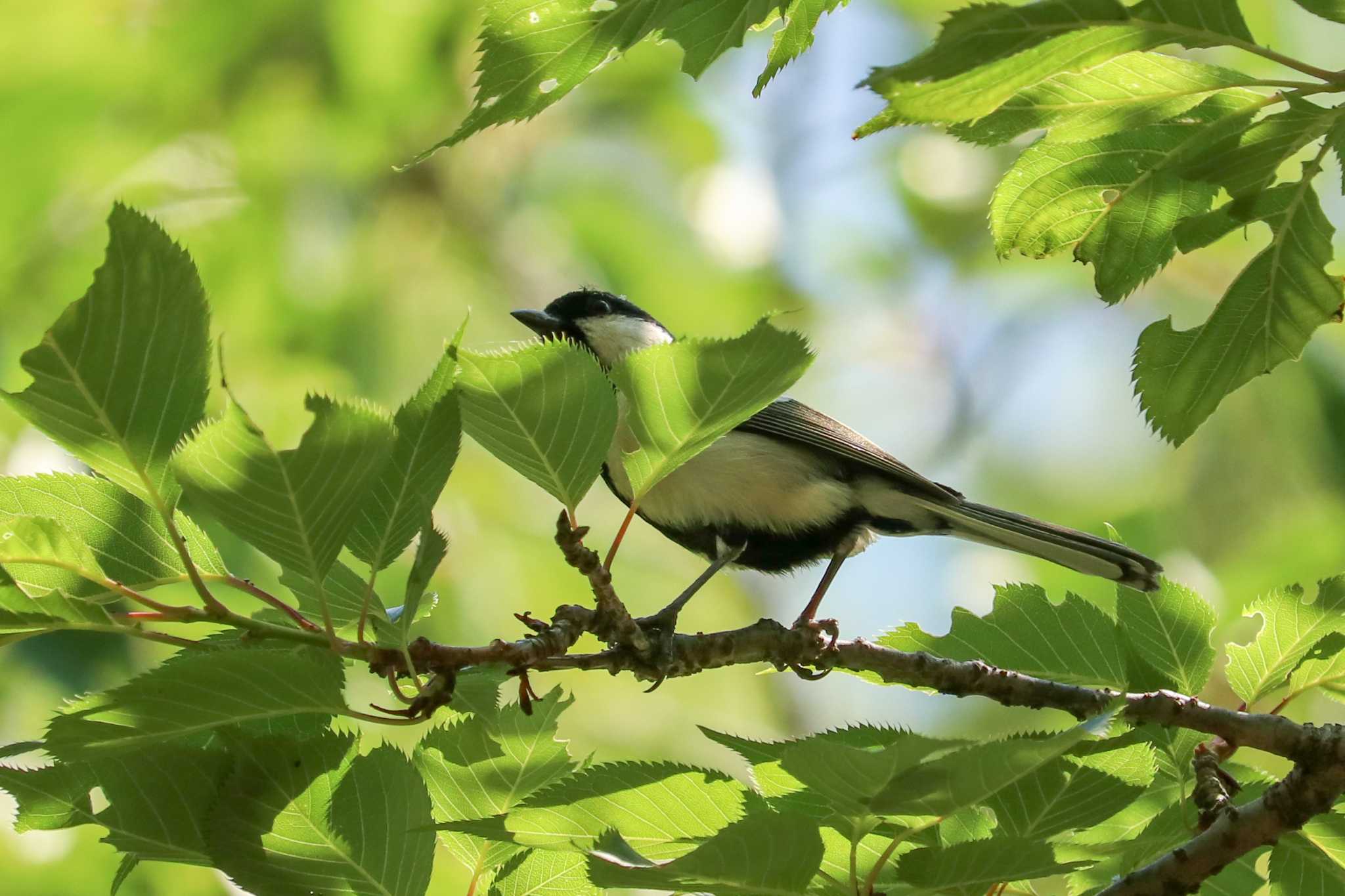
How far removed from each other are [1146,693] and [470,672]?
45.9 inches

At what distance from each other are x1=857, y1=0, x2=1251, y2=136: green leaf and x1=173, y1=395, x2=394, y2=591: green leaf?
2.51 feet

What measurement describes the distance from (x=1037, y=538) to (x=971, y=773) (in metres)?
2.57

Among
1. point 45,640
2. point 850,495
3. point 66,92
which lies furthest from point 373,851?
point 66,92

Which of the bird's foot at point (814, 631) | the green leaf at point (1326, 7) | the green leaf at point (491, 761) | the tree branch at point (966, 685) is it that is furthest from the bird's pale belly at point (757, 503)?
the green leaf at point (1326, 7)

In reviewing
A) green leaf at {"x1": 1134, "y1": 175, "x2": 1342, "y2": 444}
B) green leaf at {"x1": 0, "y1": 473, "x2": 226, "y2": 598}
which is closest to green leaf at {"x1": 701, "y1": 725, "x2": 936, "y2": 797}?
green leaf at {"x1": 1134, "y1": 175, "x2": 1342, "y2": 444}

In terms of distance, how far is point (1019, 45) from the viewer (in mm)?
1380

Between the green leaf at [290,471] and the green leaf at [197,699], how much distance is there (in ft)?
0.55

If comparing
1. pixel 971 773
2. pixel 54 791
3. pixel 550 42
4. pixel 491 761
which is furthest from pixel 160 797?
pixel 550 42

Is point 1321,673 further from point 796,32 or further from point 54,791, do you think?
point 54,791

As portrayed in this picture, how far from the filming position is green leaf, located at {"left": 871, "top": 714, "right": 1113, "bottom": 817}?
1386mm

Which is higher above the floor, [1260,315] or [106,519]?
[106,519]

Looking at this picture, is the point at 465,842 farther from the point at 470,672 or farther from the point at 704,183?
the point at 704,183

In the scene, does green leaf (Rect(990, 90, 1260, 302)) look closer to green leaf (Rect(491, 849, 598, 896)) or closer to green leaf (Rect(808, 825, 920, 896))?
green leaf (Rect(808, 825, 920, 896))

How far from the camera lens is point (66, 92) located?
5414 mm
